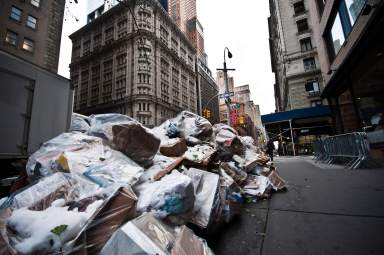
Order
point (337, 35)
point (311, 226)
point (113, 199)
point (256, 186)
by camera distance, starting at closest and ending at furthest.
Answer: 1. point (113, 199)
2. point (311, 226)
3. point (256, 186)
4. point (337, 35)

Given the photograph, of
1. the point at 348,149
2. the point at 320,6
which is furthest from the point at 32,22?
the point at 348,149

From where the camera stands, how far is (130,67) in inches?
1629

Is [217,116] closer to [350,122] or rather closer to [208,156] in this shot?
[350,122]

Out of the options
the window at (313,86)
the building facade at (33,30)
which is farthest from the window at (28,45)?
the window at (313,86)

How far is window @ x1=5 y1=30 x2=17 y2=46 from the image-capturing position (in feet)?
57.2

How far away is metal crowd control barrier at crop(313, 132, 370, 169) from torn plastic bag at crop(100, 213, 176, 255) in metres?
7.88

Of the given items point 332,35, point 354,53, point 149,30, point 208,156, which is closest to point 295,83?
point 332,35

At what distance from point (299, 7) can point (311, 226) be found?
29.4 meters

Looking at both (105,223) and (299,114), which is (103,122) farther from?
(299,114)

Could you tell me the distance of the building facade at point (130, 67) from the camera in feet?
132

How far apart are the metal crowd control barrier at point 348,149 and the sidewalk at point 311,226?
3.94 meters

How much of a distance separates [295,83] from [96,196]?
2587cm

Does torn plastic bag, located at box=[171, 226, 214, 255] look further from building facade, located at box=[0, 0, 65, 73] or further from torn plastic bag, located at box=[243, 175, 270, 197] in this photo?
A: building facade, located at box=[0, 0, 65, 73]

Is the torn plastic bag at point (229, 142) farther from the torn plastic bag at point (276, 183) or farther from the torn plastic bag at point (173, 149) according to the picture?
the torn plastic bag at point (173, 149)
